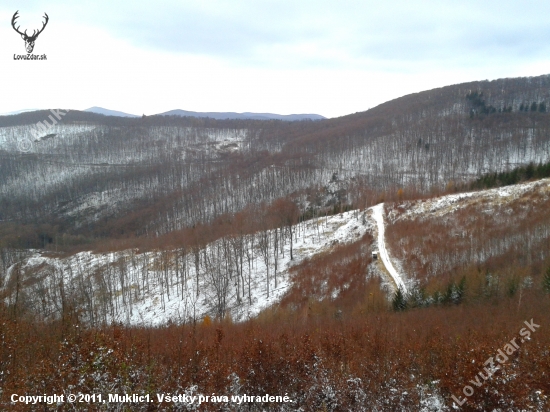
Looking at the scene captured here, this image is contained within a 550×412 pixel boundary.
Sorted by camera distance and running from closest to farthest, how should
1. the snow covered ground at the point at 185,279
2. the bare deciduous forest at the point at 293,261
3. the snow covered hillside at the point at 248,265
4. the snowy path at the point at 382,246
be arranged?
the bare deciduous forest at the point at 293,261 → the snowy path at the point at 382,246 → the snow covered hillside at the point at 248,265 → the snow covered ground at the point at 185,279

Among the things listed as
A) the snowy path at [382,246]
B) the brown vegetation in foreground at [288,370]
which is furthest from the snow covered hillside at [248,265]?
the brown vegetation in foreground at [288,370]

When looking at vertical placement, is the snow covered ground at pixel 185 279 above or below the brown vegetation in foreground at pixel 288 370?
below

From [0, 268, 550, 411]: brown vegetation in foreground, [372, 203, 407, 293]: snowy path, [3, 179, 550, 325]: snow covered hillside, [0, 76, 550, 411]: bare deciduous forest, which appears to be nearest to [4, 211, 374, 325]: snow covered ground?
[3, 179, 550, 325]: snow covered hillside

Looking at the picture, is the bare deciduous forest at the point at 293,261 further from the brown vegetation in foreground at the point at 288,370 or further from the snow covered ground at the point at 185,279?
the snow covered ground at the point at 185,279

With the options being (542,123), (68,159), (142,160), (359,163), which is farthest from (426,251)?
(68,159)

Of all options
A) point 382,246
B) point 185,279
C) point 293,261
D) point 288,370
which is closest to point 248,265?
point 293,261

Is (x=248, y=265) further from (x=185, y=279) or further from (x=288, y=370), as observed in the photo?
(x=288, y=370)

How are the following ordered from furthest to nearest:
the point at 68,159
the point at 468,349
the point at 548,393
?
the point at 68,159 → the point at 468,349 → the point at 548,393

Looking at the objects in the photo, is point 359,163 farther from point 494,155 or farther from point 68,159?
point 68,159

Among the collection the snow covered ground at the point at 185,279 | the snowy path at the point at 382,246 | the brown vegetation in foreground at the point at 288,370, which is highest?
the brown vegetation in foreground at the point at 288,370
